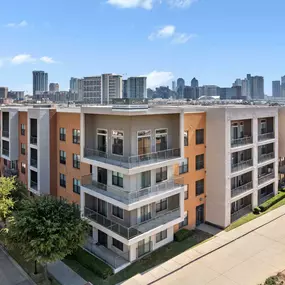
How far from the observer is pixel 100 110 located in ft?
73.6

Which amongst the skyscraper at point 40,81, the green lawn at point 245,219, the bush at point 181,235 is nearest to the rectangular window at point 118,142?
the bush at point 181,235

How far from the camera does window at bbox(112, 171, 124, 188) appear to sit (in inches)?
917

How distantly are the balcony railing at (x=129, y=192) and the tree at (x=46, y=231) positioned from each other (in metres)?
3.02

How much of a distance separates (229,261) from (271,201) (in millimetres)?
13685

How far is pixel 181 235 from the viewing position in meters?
26.1

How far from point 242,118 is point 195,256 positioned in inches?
565

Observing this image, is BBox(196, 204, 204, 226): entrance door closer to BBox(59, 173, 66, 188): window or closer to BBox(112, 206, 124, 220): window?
BBox(112, 206, 124, 220): window

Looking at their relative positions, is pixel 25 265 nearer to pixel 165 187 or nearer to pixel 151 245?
pixel 151 245

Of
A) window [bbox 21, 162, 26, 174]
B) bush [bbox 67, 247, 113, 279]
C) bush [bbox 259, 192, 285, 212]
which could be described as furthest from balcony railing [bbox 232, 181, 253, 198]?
window [bbox 21, 162, 26, 174]

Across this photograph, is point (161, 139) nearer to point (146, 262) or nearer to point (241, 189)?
point (146, 262)

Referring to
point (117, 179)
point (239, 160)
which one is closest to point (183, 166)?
point (117, 179)

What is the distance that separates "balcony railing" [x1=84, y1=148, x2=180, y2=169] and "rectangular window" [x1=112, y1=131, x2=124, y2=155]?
0.41m

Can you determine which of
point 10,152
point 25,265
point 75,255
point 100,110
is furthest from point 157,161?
point 10,152

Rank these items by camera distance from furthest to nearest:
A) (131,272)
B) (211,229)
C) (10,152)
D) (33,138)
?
(10,152), (33,138), (211,229), (131,272)
